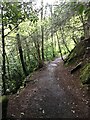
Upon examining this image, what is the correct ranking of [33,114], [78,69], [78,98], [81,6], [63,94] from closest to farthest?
1. [81,6]
2. [33,114]
3. [78,98]
4. [63,94]
5. [78,69]

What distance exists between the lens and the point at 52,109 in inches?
332

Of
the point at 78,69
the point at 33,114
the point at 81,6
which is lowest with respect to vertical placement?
the point at 33,114

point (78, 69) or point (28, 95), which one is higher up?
point (78, 69)

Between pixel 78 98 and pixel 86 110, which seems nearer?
pixel 86 110

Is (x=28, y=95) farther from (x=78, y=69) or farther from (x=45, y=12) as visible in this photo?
(x=45, y=12)

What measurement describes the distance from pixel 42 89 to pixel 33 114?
359 cm

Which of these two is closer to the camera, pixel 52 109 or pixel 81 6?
pixel 81 6

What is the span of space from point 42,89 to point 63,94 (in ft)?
5.34

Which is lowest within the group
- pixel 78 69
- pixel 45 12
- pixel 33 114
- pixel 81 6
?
pixel 33 114

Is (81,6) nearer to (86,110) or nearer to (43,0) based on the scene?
(86,110)

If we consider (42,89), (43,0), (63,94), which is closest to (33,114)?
(63,94)

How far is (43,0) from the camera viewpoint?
700 inches

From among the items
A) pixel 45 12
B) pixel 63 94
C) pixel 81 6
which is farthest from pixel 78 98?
pixel 45 12

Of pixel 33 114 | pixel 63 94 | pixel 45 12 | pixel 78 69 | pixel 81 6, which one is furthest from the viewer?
pixel 45 12
